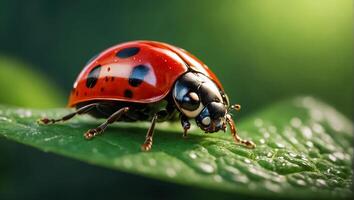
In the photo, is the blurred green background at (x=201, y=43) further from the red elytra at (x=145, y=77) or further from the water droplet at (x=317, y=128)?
the red elytra at (x=145, y=77)

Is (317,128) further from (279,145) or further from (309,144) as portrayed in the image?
(279,145)

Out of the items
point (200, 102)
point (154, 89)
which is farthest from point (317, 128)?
point (154, 89)

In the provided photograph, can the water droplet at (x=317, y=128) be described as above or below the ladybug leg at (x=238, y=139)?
above

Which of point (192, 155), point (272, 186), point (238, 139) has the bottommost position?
point (272, 186)

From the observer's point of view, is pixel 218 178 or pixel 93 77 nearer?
pixel 218 178

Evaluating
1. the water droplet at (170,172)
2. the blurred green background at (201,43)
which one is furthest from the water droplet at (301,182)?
the blurred green background at (201,43)

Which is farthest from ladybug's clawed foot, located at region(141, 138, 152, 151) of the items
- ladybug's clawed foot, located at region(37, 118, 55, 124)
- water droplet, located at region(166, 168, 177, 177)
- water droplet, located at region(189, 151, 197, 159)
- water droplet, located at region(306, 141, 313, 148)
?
water droplet, located at region(306, 141, 313, 148)

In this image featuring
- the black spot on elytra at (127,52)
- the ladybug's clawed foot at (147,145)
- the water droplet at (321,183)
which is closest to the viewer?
the water droplet at (321,183)

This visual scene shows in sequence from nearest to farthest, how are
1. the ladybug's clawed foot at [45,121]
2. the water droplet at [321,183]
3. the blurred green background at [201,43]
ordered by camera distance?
the water droplet at [321,183]
the ladybug's clawed foot at [45,121]
the blurred green background at [201,43]
